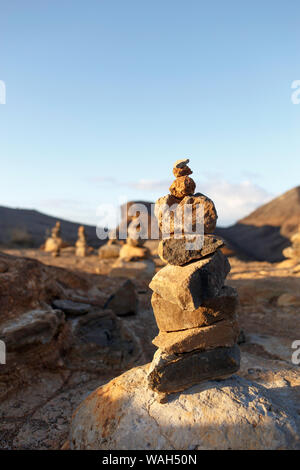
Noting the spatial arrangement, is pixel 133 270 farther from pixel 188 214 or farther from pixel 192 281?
pixel 192 281

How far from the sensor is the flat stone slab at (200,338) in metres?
3.81

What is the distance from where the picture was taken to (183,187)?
398cm

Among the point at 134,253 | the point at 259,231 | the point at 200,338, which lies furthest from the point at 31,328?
the point at 259,231

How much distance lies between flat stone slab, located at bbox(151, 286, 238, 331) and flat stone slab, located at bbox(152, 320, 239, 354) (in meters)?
0.07

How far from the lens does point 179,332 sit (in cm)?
396

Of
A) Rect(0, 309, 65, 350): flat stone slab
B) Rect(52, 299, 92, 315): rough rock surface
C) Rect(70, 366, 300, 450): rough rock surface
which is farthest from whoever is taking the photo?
Rect(52, 299, 92, 315): rough rock surface

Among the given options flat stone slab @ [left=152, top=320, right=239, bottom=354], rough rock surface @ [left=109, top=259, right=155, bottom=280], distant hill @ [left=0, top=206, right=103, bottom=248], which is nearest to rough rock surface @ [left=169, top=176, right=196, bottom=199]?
flat stone slab @ [left=152, top=320, right=239, bottom=354]

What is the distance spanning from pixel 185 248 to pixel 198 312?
0.78 metres

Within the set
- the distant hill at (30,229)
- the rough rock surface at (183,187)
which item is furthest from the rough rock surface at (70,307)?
the distant hill at (30,229)

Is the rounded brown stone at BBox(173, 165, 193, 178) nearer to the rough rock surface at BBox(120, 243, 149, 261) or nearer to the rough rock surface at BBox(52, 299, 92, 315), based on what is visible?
the rough rock surface at BBox(52, 299, 92, 315)

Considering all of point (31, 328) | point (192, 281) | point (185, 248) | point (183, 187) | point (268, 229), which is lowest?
point (31, 328)

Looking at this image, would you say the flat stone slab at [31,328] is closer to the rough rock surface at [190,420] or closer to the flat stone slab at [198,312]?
the rough rock surface at [190,420]

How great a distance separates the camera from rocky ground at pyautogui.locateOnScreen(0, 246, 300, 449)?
463 cm
